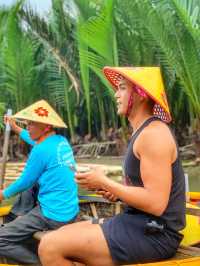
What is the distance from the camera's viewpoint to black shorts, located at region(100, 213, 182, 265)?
2.58 metres

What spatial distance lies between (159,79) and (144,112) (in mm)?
179

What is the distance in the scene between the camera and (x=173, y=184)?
261cm

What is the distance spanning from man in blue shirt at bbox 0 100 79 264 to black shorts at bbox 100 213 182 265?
1283 millimetres

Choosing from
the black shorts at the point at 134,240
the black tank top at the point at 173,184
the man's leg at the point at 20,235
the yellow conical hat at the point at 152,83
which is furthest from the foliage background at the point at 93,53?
the black shorts at the point at 134,240

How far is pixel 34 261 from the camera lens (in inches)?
156

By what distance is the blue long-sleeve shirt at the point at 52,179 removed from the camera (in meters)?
3.84

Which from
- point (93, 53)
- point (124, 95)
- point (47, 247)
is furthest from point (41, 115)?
→ point (93, 53)

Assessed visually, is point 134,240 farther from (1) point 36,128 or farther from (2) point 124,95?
(1) point 36,128

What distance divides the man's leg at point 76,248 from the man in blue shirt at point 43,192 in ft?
4.07

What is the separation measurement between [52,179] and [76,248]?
138 centimetres

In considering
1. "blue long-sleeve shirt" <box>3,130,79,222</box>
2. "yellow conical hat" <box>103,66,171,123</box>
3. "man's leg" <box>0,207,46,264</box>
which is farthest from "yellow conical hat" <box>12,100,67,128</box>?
"yellow conical hat" <box>103,66,171,123</box>

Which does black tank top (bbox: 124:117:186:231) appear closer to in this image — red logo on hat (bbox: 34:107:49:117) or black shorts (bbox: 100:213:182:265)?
black shorts (bbox: 100:213:182:265)

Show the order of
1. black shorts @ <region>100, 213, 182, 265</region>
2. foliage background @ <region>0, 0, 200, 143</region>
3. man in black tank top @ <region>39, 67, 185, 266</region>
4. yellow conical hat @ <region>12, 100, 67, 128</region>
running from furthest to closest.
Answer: foliage background @ <region>0, 0, 200, 143</region>
yellow conical hat @ <region>12, 100, 67, 128</region>
black shorts @ <region>100, 213, 182, 265</region>
man in black tank top @ <region>39, 67, 185, 266</region>

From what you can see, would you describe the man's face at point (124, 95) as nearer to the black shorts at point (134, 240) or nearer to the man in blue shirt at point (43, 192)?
the black shorts at point (134, 240)
